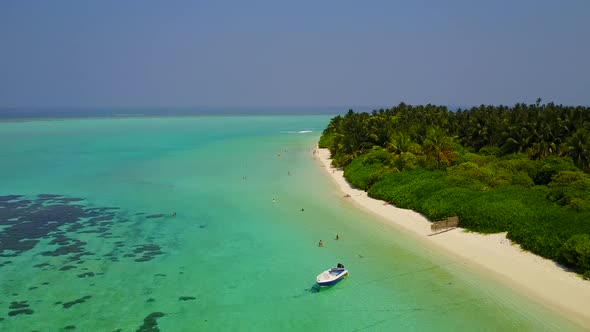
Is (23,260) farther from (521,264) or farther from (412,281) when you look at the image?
(521,264)

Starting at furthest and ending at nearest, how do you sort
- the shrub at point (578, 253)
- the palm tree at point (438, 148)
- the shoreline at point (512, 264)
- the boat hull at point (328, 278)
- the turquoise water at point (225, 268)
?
the palm tree at point (438, 148) < the boat hull at point (328, 278) < the shrub at point (578, 253) < the shoreline at point (512, 264) < the turquoise water at point (225, 268)

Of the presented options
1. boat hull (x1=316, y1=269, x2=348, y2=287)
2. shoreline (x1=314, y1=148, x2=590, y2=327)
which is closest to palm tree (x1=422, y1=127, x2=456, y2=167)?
shoreline (x1=314, y1=148, x2=590, y2=327)

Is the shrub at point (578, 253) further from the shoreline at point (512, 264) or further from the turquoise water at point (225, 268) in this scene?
the turquoise water at point (225, 268)

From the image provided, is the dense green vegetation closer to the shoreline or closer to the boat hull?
the shoreline

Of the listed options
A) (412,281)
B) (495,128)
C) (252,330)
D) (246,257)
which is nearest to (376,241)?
(412,281)

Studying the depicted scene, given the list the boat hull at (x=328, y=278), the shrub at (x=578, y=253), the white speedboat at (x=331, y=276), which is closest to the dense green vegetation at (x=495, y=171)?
the shrub at (x=578, y=253)

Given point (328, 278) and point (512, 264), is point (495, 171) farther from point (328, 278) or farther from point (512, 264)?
point (328, 278)

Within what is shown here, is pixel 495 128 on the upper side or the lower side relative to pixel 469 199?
upper
